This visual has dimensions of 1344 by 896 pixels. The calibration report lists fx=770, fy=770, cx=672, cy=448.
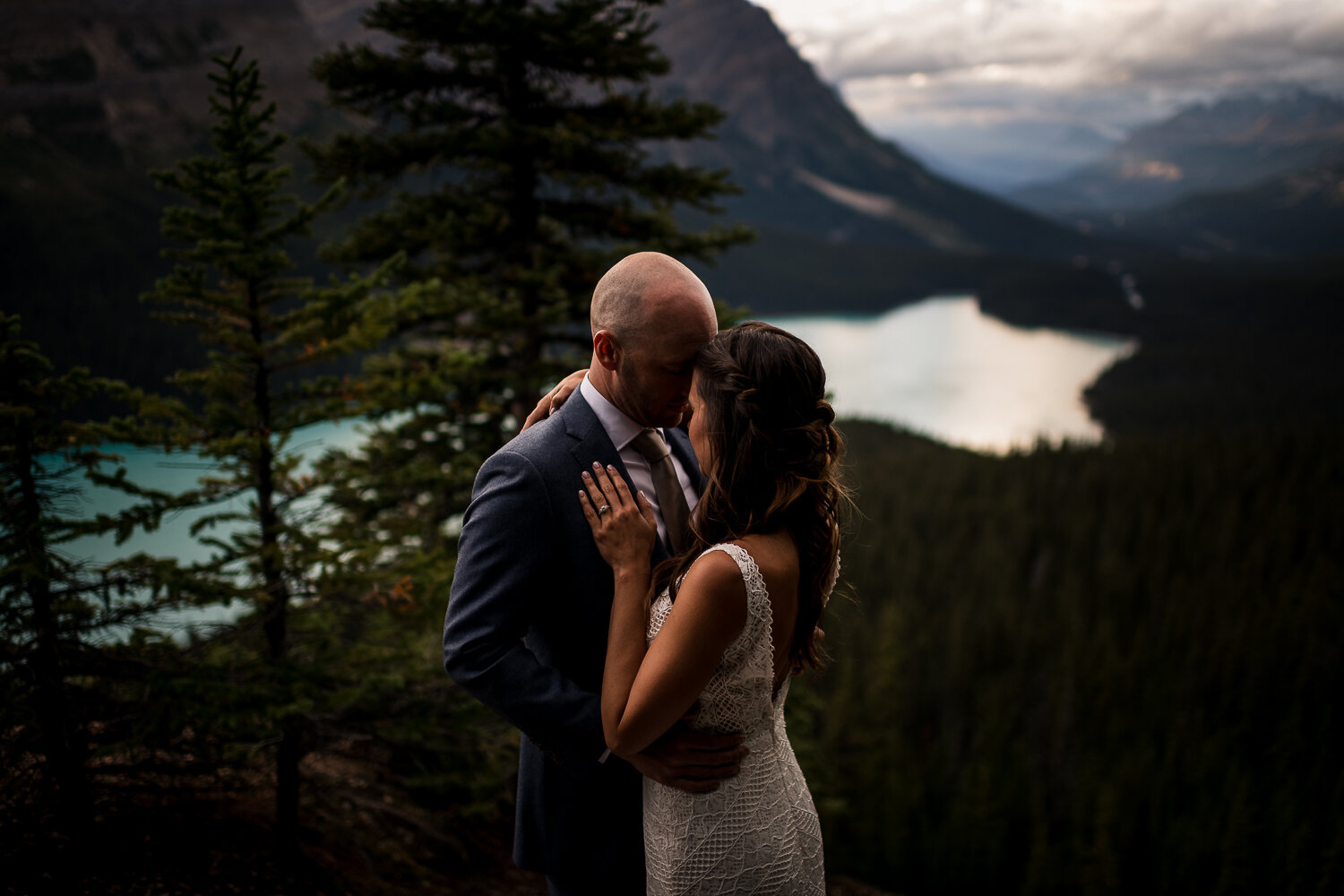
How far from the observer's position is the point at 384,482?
5.86 m

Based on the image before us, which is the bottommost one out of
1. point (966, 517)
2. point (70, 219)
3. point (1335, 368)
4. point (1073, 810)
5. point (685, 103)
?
point (1073, 810)

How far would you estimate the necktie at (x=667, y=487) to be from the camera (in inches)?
100.0

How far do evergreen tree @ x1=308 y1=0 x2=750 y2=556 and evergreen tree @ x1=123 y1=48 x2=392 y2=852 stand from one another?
6.20 feet

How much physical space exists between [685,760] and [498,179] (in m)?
7.87

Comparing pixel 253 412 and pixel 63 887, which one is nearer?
pixel 63 887

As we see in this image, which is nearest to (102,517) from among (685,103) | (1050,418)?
(685,103)

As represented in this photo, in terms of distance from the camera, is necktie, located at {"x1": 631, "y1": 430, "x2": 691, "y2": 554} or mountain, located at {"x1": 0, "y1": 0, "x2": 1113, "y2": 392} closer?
necktie, located at {"x1": 631, "y1": 430, "x2": 691, "y2": 554}

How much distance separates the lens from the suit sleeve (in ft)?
7.26

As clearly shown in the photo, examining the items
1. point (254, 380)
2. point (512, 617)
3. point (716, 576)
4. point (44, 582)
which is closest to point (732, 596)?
point (716, 576)

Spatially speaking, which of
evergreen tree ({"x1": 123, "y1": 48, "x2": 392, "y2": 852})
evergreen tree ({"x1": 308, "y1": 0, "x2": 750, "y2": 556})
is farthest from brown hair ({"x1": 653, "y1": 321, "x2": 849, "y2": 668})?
evergreen tree ({"x1": 308, "y1": 0, "x2": 750, "y2": 556})

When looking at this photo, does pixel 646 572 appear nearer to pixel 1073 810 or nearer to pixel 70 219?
pixel 1073 810

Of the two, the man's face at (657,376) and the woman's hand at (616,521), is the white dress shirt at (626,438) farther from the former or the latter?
the woman's hand at (616,521)

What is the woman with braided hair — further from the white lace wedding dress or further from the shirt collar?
the shirt collar

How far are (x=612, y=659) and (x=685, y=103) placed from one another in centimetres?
779
